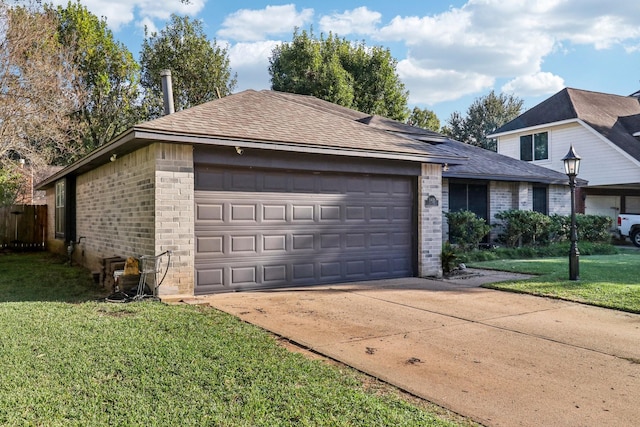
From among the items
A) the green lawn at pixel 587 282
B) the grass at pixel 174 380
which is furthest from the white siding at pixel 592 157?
the grass at pixel 174 380

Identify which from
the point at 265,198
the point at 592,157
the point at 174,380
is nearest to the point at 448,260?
the point at 265,198

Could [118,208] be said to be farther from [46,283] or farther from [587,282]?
[587,282]

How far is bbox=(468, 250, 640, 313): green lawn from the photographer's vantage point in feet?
25.4

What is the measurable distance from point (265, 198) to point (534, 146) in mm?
19949

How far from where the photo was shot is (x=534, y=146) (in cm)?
2439

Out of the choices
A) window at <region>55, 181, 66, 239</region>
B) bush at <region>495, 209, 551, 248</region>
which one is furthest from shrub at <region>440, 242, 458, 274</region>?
window at <region>55, 181, 66, 239</region>

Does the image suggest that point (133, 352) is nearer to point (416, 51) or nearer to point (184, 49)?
point (184, 49)

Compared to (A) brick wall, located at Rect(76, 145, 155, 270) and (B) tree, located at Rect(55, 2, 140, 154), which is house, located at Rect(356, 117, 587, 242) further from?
(B) tree, located at Rect(55, 2, 140, 154)

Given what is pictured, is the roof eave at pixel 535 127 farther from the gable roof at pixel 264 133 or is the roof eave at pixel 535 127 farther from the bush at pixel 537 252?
the gable roof at pixel 264 133

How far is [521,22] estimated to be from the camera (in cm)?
1555

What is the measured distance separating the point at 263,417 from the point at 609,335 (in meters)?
4.48

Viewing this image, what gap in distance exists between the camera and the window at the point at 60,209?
1502 centimetres

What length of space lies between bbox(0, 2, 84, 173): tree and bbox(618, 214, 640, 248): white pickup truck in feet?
72.8

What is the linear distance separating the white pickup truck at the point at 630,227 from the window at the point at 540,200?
4.76m
